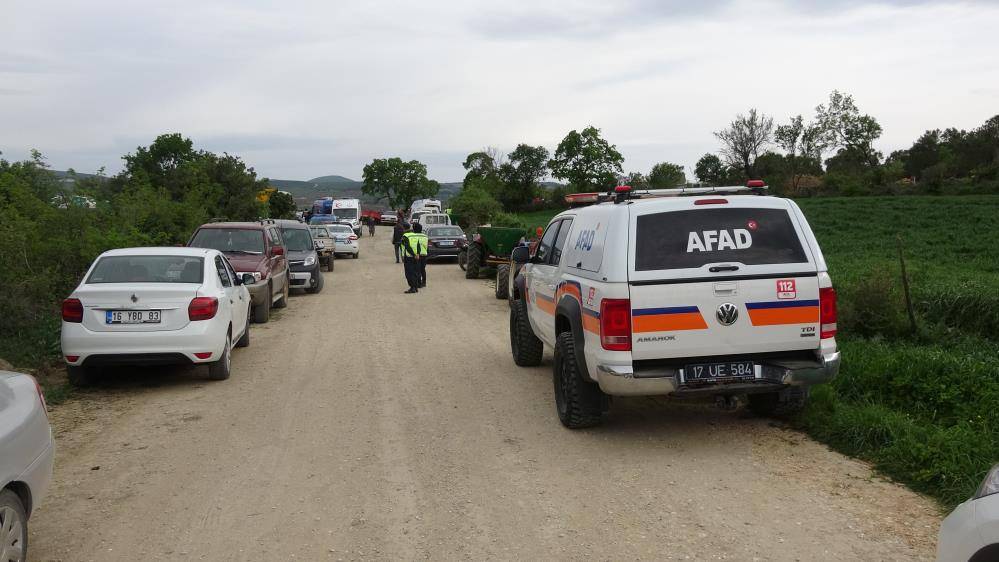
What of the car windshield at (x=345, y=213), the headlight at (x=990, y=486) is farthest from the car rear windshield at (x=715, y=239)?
the car windshield at (x=345, y=213)

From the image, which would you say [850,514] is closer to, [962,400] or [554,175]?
[962,400]

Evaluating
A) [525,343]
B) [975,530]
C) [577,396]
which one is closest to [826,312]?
[577,396]

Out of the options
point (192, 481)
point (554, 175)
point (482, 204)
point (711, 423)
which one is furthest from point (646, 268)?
point (554, 175)

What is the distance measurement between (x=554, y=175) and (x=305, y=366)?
85133 millimetres

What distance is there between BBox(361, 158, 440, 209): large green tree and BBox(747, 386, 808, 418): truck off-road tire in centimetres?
13521

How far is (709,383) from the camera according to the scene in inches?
244

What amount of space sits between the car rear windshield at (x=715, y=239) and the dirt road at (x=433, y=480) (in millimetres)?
1535

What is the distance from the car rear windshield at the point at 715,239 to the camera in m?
6.20

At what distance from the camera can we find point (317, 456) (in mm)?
6320

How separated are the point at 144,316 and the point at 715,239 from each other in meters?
6.00

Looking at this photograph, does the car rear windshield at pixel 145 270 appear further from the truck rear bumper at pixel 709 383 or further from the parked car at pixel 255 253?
the truck rear bumper at pixel 709 383


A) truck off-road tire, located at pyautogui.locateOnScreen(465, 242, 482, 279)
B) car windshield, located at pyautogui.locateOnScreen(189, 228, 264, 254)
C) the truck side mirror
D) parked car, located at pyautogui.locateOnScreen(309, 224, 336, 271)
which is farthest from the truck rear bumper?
parked car, located at pyautogui.locateOnScreen(309, 224, 336, 271)

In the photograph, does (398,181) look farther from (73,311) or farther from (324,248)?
(73,311)

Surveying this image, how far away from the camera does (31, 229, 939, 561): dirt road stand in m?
4.57
